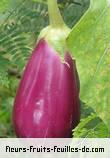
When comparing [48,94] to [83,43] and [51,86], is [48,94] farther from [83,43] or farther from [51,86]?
[83,43]

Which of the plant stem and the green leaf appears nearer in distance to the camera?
the green leaf

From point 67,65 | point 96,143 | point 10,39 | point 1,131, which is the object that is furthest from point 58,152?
point 1,131

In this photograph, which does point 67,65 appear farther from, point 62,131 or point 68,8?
point 68,8

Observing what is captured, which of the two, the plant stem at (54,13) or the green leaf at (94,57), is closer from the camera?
the green leaf at (94,57)

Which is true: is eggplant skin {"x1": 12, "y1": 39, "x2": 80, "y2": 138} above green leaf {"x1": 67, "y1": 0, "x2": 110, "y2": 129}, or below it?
below

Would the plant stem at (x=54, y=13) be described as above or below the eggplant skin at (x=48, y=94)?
above

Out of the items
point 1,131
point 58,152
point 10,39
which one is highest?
point 10,39
